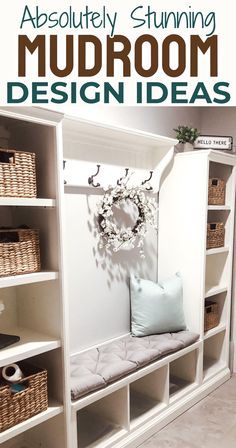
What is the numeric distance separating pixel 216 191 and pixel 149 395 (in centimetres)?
145

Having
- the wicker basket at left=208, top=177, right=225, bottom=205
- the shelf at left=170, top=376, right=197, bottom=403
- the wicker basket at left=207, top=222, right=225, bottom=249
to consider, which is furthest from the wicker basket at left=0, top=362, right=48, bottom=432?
the wicker basket at left=208, top=177, right=225, bottom=205

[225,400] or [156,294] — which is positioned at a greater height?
[156,294]

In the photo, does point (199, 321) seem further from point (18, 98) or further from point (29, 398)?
point (18, 98)

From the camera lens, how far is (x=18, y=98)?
186cm

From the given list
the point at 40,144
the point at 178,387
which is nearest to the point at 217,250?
the point at 178,387

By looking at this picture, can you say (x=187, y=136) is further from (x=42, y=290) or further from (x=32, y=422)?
(x=32, y=422)

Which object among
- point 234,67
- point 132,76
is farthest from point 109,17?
point 234,67

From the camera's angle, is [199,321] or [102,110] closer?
[102,110]

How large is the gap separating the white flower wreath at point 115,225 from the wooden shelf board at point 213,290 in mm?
585

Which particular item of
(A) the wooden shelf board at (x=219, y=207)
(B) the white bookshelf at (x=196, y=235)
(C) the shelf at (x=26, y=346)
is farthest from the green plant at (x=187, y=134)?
(C) the shelf at (x=26, y=346)

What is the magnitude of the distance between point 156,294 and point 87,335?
51 cm

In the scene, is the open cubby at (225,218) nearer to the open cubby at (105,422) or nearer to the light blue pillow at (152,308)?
the light blue pillow at (152,308)

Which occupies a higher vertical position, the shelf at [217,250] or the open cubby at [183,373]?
the shelf at [217,250]

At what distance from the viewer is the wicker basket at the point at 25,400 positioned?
1.48 meters
